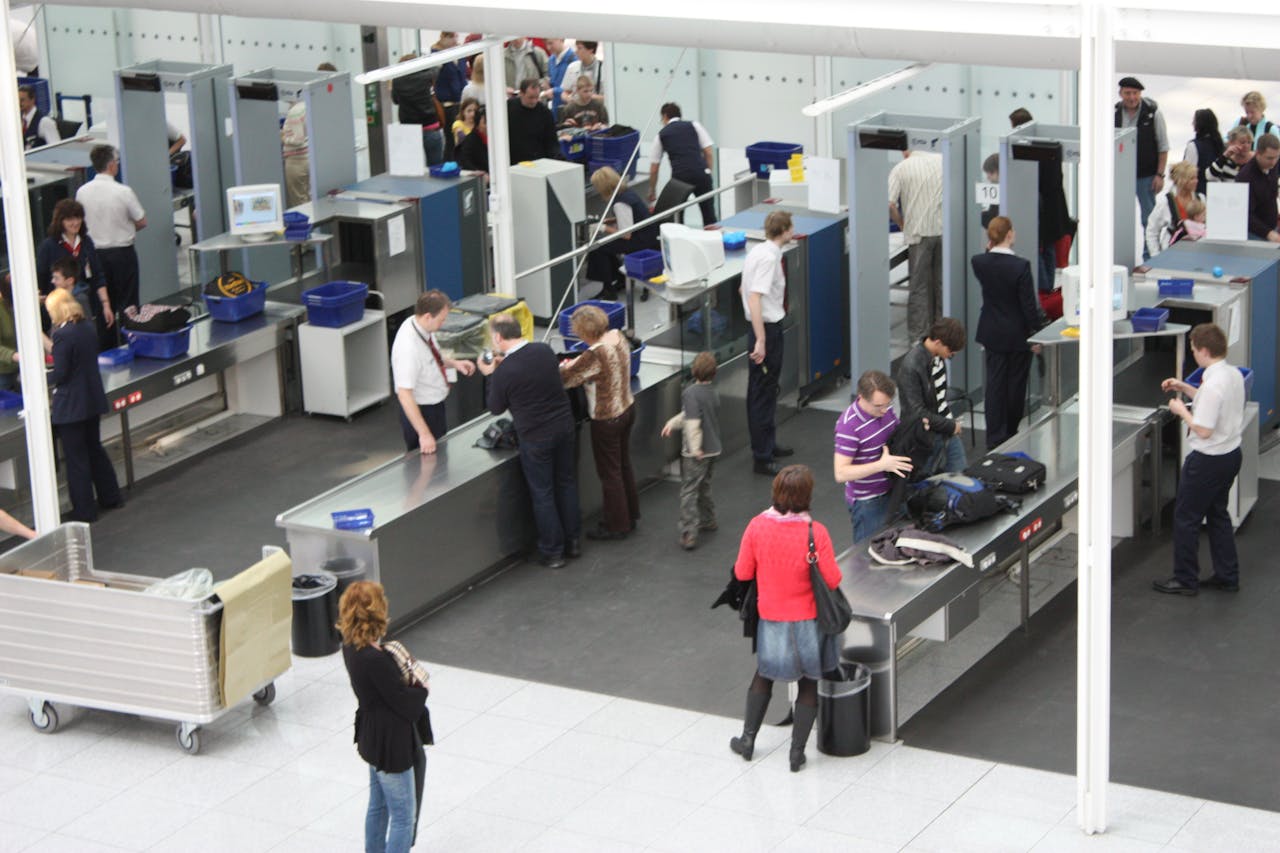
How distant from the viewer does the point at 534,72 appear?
1962cm

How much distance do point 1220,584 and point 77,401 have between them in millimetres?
6611

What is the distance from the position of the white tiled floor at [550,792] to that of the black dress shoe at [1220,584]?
8.04 ft

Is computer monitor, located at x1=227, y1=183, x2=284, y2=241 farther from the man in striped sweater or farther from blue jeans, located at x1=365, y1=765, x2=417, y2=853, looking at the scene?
blue jeans, located at x1=365, y1=765, x2=417, y2=853

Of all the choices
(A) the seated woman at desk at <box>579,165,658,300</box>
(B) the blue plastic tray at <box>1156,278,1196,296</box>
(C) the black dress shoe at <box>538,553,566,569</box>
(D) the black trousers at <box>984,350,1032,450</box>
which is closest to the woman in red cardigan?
(C) the black dress shoe at <box>538,553,566,569</box>

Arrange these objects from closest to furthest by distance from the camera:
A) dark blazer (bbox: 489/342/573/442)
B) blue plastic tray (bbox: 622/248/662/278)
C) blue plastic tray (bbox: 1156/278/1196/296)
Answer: dark blazer (bbox: 489/342/573/442) → blue plastic tray (bbox: 1156/278/1196/296) → blue plastic tray (bbox: 622/248/662/278)

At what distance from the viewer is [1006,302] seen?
12.2 meters

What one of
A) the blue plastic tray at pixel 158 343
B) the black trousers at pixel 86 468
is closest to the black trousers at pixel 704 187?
the blue plastic tray at pixel 158 343

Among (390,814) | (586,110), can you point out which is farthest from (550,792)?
(586,110)

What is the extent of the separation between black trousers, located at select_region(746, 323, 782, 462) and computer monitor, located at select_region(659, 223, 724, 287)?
0.53 metres

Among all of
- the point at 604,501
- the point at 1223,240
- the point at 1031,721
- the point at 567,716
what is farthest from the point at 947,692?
the point at 1223,240

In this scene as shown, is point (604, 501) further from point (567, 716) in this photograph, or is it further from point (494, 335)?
point (567, 716)

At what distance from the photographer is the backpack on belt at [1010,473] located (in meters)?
10.2

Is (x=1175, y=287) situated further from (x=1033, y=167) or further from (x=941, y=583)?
(x=941, y=583)

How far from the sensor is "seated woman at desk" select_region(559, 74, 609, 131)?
18281 millimetres
